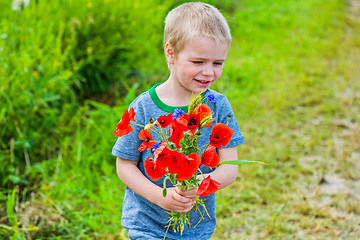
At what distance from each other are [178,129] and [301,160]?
2289 millimetres

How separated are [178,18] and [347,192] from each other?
1.93 m

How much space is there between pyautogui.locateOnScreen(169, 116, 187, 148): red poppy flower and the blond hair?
1.49 feet

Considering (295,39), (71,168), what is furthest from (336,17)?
(71,168)

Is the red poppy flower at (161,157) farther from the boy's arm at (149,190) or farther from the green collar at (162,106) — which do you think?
the green collar at (162,106)

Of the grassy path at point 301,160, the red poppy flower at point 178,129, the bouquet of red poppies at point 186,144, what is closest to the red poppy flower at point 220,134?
the bouquet of red poppies at point 186,144

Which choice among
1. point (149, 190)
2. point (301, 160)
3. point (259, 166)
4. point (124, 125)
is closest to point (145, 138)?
point (124, 125)

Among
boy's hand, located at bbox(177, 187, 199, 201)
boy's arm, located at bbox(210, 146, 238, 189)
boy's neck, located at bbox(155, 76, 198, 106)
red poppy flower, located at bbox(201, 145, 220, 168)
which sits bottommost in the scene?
boy's arm, located at bbox(210, 146, 238, 189)

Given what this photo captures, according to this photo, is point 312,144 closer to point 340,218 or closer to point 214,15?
point 340,218

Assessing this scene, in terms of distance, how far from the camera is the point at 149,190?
159 centimetres

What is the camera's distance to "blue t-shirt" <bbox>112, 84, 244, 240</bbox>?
5.41ft

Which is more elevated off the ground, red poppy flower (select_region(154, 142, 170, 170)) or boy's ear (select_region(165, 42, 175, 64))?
boy's ear (select_region(165, 42, 175, 64))

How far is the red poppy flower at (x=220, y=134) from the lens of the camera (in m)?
1.23

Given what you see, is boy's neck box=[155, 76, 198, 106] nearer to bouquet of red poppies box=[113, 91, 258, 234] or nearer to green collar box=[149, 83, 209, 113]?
green collar box=[149, 83, 209, 113]

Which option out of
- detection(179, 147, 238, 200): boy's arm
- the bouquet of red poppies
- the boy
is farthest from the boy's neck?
the bouquet of red poppies
